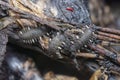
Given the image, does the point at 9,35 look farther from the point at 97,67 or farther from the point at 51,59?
the point at 97,67

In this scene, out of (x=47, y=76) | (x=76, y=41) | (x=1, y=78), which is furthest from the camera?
(x=47, y=76)

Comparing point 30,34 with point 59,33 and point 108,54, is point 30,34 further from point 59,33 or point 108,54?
point 108,54

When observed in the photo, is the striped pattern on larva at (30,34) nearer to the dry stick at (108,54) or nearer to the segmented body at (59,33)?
the segmented body at (59,33)

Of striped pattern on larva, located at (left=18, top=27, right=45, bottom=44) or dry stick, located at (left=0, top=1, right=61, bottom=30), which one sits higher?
dry stick, located at (left=0, top=1, right=61, bottom=30)

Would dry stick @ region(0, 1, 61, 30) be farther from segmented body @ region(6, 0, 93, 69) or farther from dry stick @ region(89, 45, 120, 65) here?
dry stick @ region(89, 45, 120, 65)

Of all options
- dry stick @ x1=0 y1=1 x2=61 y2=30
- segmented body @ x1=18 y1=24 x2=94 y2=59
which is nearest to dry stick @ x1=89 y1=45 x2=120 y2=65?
segmented body @ x1=18 y1=24 x2=94 y2=59

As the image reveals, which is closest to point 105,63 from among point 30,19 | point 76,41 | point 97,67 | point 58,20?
point 97,67

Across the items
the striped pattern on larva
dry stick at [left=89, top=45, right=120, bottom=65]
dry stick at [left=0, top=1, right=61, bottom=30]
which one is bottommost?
dry stick at [left=89, top=45, right=120, bottom=65]

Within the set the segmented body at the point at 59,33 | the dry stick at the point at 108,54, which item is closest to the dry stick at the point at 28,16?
the segmented body at the point at 59,33

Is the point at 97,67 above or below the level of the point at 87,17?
below

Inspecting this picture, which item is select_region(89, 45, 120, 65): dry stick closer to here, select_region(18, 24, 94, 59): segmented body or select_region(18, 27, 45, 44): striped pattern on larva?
select_region(18, 24, 94, 59): segmented body

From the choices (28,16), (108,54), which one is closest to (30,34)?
(28,16)
